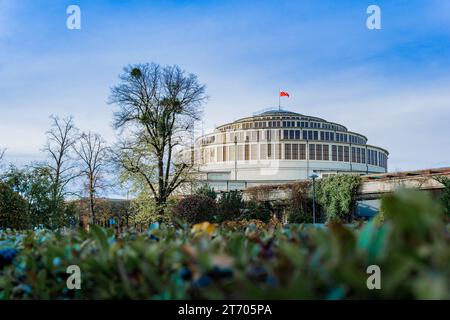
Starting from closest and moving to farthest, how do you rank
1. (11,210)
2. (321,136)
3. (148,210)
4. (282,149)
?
(11,210)
(148,210)
(282,149)
(321,136)

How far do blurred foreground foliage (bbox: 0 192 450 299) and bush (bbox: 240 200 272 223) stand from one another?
111ft

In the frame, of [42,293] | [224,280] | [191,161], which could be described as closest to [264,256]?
[224,280]

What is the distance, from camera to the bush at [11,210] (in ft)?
61.9

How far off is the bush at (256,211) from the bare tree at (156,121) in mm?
6986

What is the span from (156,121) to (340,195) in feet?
52.6

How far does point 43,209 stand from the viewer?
27.0m

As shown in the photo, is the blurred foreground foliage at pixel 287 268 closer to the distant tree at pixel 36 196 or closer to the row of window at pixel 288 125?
the distant tree at pixel 36 196

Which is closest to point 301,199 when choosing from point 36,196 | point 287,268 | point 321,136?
point 36,196

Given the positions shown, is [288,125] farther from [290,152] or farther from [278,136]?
[290,152]

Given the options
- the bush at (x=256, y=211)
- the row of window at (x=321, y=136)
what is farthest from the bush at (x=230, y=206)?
the row of window at (x=321, y=136)

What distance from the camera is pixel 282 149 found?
3076 inches

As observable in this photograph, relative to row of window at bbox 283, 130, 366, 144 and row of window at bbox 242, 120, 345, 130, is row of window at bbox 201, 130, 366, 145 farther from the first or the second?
row of window at bbox 242, 120, 345, 130
